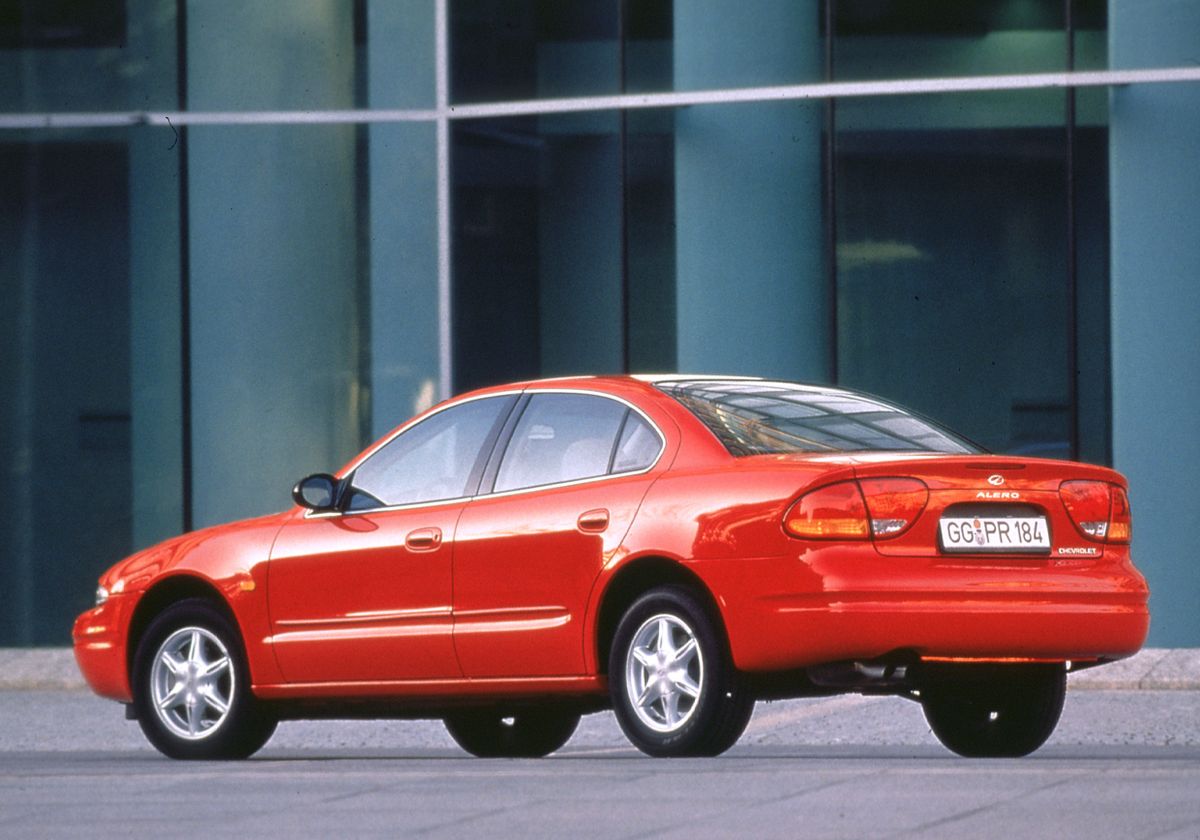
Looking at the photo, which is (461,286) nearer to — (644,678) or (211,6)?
(211,6)

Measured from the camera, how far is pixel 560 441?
923cm

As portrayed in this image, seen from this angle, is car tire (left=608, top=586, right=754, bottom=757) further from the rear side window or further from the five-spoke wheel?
the five-spoke wheel

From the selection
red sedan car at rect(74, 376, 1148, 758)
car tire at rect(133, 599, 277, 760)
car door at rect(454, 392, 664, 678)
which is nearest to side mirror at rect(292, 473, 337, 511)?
red sedan car at rect(74, 376, 1148, 758)

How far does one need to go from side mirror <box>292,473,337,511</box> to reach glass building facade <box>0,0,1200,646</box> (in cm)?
908

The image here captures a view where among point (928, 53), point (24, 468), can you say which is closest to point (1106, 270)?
point (928, 53)

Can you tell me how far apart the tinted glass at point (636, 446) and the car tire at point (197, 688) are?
199cm

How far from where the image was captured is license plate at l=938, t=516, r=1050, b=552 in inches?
325

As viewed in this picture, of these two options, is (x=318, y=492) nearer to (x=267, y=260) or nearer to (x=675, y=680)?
(x=675, y=680)

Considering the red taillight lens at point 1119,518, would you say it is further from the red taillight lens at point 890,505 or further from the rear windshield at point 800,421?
the red taillight lens at point 890,505

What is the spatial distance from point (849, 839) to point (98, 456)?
14.1 metres

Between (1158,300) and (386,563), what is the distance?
9.59m

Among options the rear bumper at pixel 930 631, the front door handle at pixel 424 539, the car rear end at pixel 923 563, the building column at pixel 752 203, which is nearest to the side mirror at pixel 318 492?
the front door handle at pixel 424 539

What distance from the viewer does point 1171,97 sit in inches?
695

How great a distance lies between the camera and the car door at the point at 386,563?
30.6 ft
